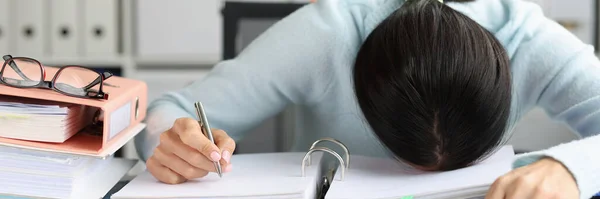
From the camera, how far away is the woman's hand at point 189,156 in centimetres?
70

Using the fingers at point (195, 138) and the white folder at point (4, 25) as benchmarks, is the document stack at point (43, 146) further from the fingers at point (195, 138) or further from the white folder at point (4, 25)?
the white folder at point (4, 25)

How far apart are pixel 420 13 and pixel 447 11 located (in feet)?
0.09

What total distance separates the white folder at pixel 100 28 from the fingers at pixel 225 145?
1.59 meters

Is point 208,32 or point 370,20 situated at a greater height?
point 370,20

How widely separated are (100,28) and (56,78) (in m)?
1.66

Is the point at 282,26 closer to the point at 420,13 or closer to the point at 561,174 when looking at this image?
the point at 420,13

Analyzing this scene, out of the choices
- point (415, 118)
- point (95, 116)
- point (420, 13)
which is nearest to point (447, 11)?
point (420, 13)

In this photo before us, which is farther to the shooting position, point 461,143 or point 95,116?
point 95,116

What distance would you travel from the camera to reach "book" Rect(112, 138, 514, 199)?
0.64m

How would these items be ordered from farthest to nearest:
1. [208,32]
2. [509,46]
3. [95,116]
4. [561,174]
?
[208,32]
[509,46]
[95,116]
[561,174]

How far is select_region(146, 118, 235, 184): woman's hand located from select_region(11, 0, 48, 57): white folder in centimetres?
163

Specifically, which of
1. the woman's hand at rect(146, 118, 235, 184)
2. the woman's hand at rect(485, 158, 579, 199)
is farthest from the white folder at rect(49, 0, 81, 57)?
the woman's hand at rect(485, 158, 579, 199)

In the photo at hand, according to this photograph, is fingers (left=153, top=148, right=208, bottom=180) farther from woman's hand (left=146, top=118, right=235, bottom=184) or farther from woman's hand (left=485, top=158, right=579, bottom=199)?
woman's hand (left=485, top=158, right=579, bottom=199)

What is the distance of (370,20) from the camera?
924 millimetres
